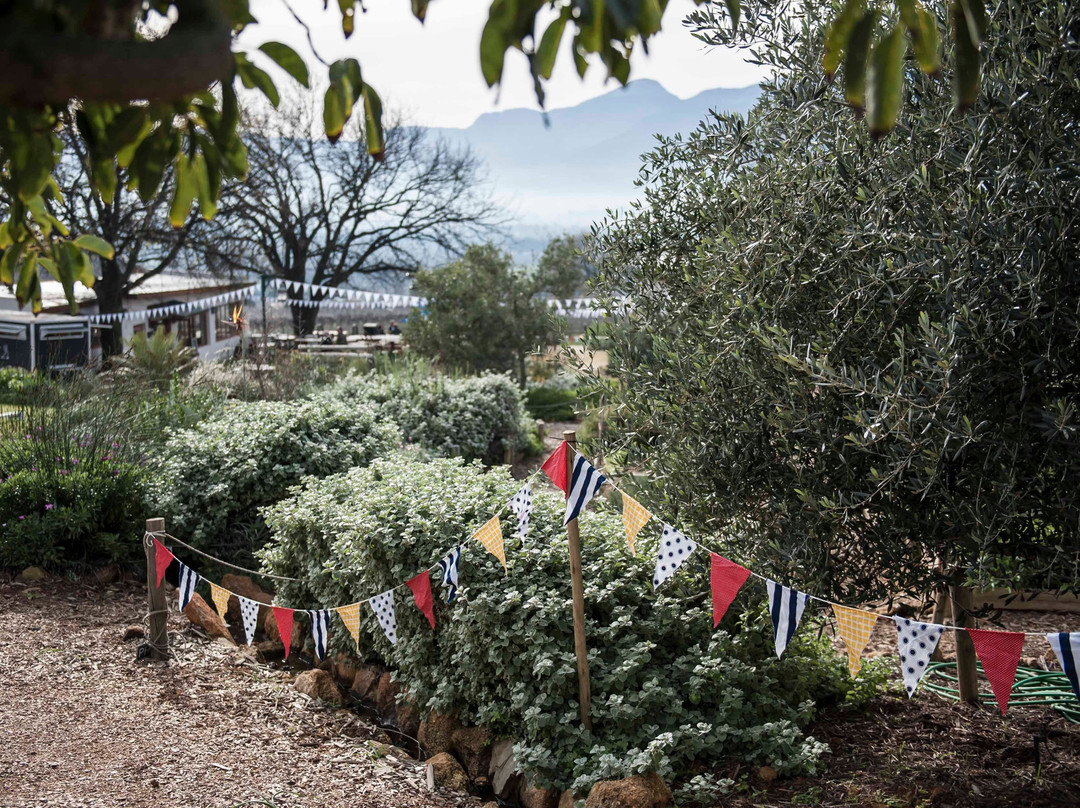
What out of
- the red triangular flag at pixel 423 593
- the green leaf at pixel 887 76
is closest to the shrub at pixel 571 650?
the red triangular flag at pixel 423 593

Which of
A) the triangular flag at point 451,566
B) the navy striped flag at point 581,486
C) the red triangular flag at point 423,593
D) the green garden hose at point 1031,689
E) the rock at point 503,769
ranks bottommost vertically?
the rock at point 503,769

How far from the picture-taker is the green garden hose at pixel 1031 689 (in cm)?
450

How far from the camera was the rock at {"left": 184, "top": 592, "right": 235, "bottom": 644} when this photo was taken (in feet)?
20.2

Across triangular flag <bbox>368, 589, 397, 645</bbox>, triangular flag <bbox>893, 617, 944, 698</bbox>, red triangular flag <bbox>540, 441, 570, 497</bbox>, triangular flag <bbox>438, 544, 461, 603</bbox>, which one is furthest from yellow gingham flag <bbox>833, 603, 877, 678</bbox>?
triangular flag <bbox>368, 589, 397, 645</bbox>

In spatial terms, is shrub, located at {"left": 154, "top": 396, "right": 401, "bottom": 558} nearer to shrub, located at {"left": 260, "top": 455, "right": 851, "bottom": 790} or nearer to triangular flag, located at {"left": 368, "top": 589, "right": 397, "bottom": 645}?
shrub, located at {"left": 260, "top": 455, "right": 851, "bottom": 790}

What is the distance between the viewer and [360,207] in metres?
30.0

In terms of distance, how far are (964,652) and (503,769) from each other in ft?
7.74

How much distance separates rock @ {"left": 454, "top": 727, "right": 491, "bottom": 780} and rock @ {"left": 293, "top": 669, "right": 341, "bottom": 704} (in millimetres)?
1133

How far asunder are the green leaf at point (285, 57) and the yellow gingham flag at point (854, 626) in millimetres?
2777

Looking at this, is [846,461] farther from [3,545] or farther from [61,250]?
[3,545]

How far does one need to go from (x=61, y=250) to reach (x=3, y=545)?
612 cm

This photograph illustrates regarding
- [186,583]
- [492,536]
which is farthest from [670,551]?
[186,583]

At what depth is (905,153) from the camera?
11.3 ft

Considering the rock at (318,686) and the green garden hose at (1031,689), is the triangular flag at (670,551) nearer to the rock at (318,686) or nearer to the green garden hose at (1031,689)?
the green garden hose at (1031,689)
